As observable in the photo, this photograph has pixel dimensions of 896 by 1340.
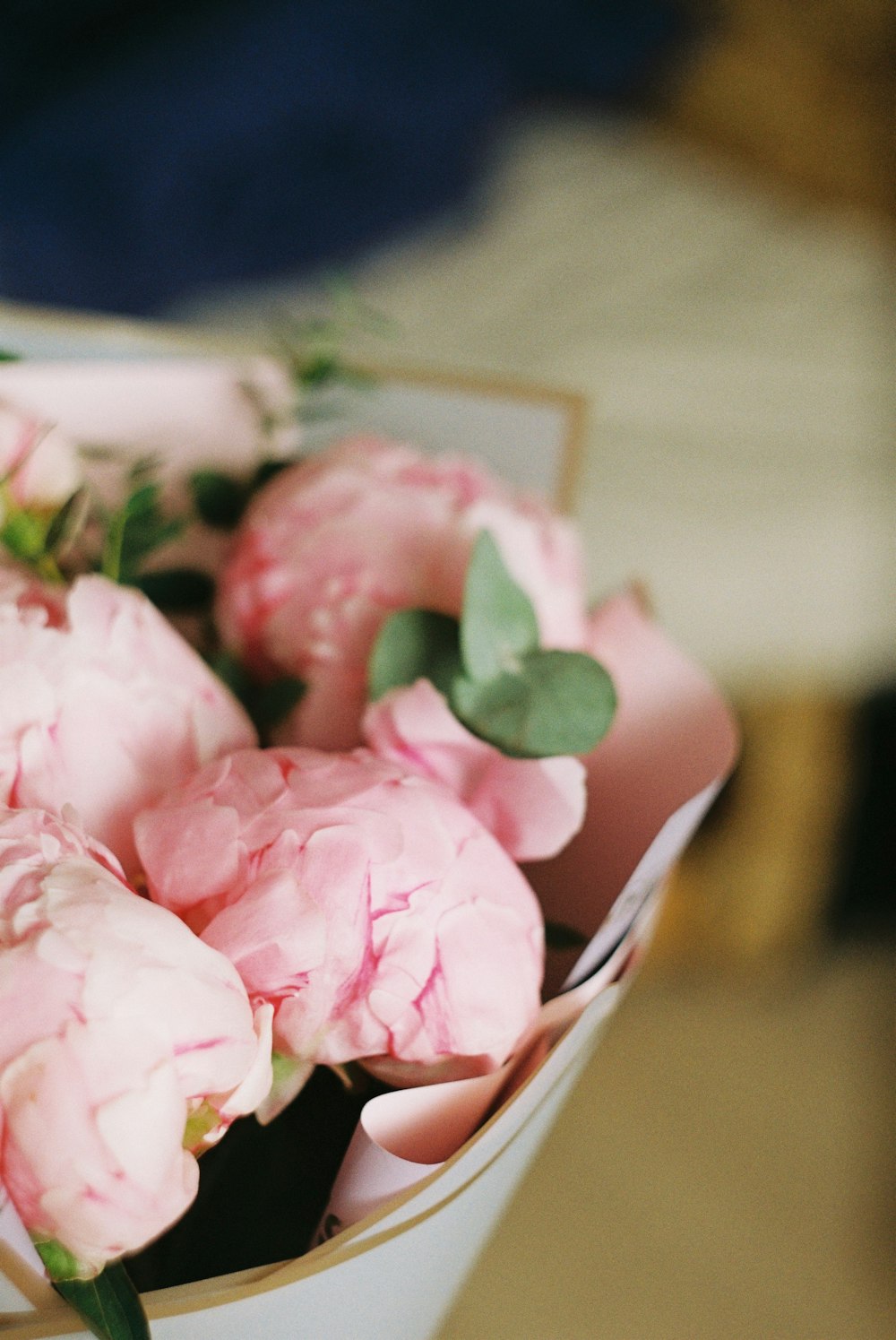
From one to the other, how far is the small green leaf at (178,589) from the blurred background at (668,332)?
1.05 feet

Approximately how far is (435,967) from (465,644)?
9 centimetres

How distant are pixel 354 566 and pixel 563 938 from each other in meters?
0.12

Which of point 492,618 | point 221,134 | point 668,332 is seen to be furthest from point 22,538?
point 221,134

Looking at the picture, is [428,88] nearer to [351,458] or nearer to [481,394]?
[481,394]

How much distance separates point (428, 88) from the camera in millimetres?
1489

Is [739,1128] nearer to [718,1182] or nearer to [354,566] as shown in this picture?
[718,1182]

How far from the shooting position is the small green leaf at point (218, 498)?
15.7 inches

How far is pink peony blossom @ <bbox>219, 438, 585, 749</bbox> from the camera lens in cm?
31

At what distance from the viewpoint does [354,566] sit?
31 centimetres

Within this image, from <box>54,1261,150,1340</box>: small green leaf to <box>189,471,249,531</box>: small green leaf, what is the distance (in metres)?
0.26

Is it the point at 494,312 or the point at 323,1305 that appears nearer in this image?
the point at 323,1305

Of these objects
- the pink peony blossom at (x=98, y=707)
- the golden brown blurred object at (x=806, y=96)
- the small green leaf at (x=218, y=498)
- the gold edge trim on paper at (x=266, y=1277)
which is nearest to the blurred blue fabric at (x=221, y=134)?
the golden brown blurred object at (x=806, y=96)

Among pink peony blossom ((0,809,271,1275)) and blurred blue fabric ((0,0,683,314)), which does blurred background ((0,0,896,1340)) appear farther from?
pink peony blossom ((0,809,271,1275))

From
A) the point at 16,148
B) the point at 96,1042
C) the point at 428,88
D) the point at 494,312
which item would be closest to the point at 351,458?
the point at 96,1042
